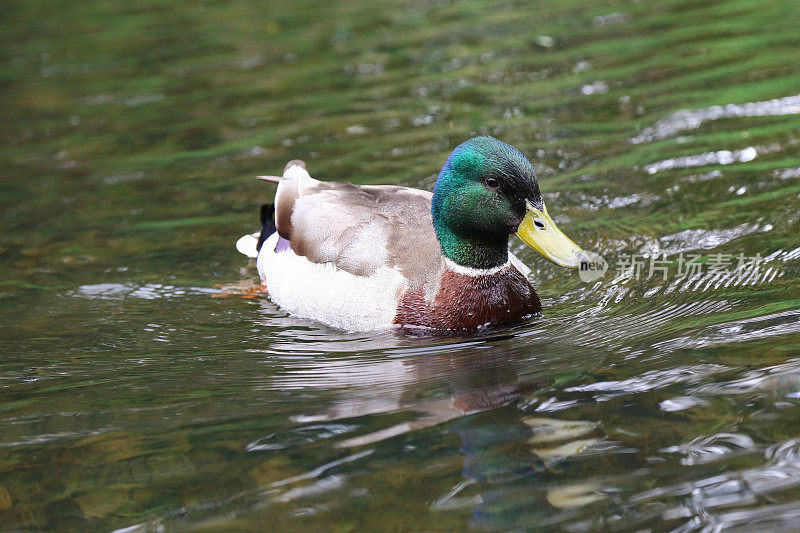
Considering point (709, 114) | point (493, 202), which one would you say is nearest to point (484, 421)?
point (493, 202)

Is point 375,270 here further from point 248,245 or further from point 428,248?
point 248,245

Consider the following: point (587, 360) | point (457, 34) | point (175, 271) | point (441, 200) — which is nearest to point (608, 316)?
point (587, 360)

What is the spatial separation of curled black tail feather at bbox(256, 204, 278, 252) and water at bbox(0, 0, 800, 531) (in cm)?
26

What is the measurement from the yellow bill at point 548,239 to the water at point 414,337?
40cm

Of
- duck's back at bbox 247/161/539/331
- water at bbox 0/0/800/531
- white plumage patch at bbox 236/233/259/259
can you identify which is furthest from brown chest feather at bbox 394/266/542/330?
white plumage patch at bbox 236/233/259/259

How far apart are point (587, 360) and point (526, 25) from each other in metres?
7.80

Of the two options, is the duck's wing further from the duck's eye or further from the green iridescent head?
the duck's eye

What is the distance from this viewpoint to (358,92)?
35.0 ft

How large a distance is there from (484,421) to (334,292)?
5.93 feet

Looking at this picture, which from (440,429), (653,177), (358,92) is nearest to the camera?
(440,429)

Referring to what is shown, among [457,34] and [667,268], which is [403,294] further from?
[457,34]

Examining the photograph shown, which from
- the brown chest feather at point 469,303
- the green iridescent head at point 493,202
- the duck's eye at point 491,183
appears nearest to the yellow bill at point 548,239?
the green iridescent head at point 493,202

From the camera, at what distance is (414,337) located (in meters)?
5.79

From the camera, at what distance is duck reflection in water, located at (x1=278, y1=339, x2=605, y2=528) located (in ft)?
12.6
